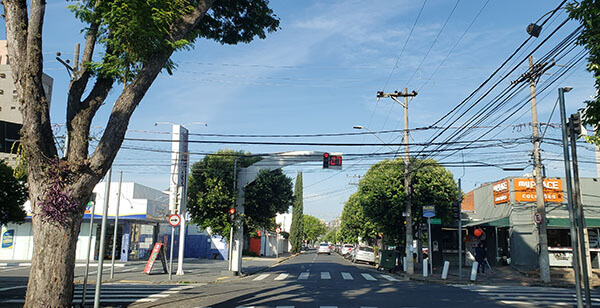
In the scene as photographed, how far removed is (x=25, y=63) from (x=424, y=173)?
79.0 feet

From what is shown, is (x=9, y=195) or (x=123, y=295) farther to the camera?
(x=9, y=195)

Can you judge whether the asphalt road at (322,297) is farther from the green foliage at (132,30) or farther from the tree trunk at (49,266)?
the green foliage at (132,30)

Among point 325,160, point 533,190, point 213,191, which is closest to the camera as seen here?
point 325,160

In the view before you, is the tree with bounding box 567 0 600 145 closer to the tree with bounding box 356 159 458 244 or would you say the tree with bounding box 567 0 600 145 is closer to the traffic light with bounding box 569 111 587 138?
the traffic light with bounding box 569 111 587 138

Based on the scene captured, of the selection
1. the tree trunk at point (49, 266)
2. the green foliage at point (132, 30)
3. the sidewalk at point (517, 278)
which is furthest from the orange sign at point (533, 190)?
the tree trunk at point (49, 266)

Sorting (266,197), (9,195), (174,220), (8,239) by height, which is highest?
(266,197)

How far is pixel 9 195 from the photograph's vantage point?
16.0 m

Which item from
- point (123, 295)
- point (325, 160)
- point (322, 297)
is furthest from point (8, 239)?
point (322, 297)

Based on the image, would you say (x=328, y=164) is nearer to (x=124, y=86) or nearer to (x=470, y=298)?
(x=470, y=298)

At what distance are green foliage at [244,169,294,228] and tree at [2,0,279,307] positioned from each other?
52.7 ft

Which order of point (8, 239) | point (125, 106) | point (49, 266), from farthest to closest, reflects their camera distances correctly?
point (8, 239) → point (125, 106) → point (49, 266)

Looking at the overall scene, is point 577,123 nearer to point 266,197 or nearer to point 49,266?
point 49,266

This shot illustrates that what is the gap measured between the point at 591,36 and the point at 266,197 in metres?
19.4

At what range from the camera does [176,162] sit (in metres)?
21.8
